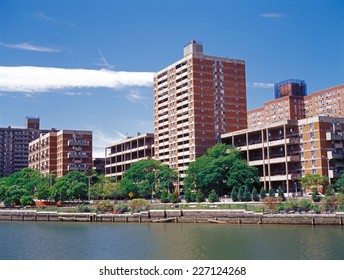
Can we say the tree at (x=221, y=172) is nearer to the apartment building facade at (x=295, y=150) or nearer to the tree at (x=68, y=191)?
the apartment building facade at (x=295, y=150)

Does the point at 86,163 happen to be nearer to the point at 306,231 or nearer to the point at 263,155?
the point at 263,155

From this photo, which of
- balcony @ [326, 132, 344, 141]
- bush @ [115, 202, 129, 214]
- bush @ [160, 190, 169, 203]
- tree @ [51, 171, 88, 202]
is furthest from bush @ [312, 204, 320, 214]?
tree @ [51, 171, 88, 202]

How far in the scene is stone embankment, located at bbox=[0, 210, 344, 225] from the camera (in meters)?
80.3

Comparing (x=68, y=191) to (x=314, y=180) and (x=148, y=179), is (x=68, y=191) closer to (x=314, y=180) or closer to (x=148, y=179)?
(x=148, y=179)

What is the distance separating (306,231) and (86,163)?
13556cm

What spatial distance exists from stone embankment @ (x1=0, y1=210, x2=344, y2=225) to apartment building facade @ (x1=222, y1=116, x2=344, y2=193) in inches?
1426

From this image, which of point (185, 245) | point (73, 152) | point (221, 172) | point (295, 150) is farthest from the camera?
point (73, 152)

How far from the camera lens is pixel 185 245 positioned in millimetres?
58219

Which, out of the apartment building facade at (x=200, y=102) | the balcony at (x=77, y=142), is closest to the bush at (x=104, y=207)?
the apartment building facade at (x=200, y=102)

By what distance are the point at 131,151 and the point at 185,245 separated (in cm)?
12956

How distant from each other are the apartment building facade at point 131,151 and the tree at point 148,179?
2503cm

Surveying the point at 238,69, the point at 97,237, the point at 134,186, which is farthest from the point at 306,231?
the point at 238,69

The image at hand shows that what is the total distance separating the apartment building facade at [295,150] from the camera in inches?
4675

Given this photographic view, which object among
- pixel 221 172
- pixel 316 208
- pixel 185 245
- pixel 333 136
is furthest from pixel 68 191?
pixel 185 245
